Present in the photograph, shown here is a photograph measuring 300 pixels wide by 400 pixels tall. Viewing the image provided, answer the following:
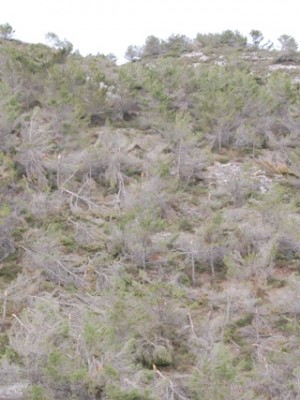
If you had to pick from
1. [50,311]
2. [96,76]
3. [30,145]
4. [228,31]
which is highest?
[228,31]

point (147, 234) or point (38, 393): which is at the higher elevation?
point (147, 234)

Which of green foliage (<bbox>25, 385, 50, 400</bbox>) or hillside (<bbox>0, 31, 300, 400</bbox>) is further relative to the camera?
hillside (<bbox>0, 31, 300, 400</bbox>)

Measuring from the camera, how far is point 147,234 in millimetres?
10844

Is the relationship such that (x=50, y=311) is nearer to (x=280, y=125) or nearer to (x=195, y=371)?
(x=195, y=371)

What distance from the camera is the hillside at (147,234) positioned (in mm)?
6824

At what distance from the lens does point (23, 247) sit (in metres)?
10.5

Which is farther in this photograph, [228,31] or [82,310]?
[228,31]

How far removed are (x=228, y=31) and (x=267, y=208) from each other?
24.7m

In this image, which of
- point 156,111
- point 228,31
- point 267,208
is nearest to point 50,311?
point 267,208

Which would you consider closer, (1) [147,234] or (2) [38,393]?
(2) [38,393]

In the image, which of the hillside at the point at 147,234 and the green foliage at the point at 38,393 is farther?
the hillside at the point at 147,234

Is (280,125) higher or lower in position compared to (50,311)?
higher

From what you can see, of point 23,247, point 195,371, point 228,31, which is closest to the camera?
point 195,371

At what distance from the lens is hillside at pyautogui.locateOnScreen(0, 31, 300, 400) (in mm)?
6824
